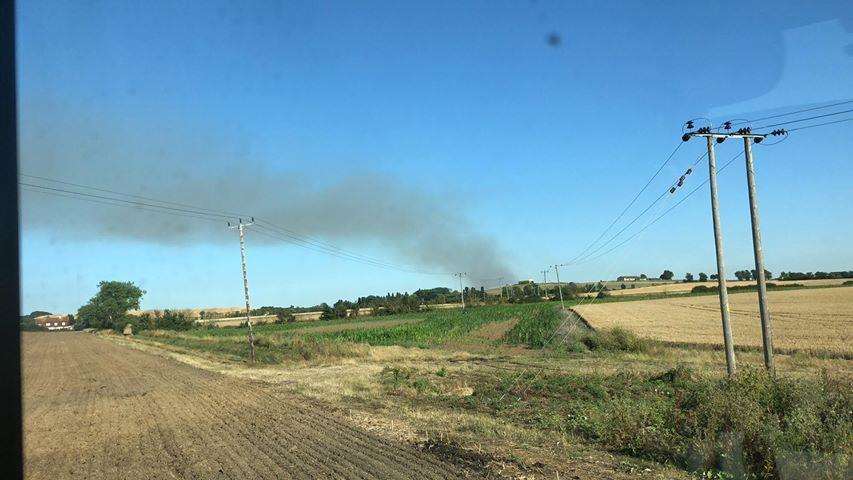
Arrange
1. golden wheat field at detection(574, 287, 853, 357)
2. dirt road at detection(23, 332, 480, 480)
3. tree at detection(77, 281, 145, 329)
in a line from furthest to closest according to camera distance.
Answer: tree at detection(77, 281, 145, 329)
golden wheat field at detection(574, 287, 853, 357)
dirt road at detection(23, 332, 480, 480)

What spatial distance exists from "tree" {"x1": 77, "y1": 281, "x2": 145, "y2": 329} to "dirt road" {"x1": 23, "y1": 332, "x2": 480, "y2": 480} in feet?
378

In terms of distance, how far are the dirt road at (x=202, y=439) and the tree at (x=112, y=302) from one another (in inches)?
4531

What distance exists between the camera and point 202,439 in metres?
11.3

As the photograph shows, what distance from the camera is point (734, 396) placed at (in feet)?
29.9

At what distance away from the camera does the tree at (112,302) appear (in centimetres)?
12269

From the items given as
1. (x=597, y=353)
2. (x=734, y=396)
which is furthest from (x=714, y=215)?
(x=597, y=353)

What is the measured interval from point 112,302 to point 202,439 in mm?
127927

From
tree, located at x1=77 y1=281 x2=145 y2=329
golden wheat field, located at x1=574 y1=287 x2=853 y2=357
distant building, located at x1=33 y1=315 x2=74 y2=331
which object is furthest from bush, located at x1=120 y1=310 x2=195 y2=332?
golden wheat field, located at x1=574 y1=287 x2=853 y2=357

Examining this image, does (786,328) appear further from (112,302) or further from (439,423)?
(112,302)

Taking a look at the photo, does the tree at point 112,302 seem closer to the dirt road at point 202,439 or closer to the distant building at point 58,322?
the distant building at point 58,322

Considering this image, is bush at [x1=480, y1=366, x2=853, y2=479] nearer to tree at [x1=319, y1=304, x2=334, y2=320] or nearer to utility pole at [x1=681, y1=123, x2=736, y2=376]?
utility pole at [x1=681, y1=123, x2=736, y2=376]

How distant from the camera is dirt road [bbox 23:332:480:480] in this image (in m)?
8.81

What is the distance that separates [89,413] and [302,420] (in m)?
6.71

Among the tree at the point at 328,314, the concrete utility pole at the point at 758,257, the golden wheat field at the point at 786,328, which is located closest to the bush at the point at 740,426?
the concrete utility pole at the point at 758,257
